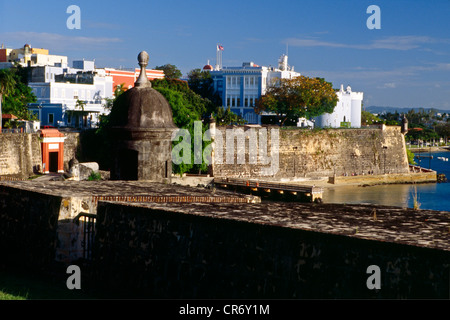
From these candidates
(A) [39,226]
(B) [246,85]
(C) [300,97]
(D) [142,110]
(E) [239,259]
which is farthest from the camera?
(B) [246,85]

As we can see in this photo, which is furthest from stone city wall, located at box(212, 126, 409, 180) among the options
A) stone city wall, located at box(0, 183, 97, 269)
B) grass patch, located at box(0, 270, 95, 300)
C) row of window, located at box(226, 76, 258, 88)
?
grass patch, located at box(0, 270, 95, 300)

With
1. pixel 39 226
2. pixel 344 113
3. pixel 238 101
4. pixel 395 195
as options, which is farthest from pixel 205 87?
pixel 39 226

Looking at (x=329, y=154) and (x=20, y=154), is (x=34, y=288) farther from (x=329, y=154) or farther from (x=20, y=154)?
(x=329, y=154)

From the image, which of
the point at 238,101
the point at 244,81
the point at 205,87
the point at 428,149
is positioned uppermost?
the point at 244,81

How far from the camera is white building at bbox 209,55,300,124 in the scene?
91.9m

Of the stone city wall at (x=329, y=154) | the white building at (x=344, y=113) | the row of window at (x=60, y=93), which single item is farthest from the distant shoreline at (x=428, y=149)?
the row of window at (x=60, y=93)

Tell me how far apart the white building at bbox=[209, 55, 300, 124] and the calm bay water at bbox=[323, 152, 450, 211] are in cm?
2336

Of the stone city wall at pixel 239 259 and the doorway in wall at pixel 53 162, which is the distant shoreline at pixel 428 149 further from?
the stone city wall at pixel 239 259

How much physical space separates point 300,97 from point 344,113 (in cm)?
2283

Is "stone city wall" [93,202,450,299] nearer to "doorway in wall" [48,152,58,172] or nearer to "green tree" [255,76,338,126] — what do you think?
"doorway in wall" [48,152,58,172]

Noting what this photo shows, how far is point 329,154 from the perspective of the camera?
74.5 metres

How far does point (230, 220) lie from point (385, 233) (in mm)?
2087

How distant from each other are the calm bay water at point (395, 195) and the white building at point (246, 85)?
76.6 ft
